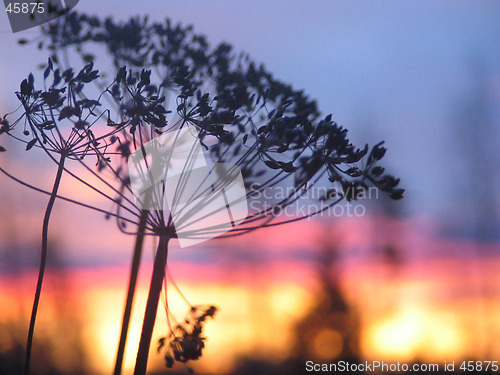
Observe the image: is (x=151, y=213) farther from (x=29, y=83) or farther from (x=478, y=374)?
(x=478, y=374)

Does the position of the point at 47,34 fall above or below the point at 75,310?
above

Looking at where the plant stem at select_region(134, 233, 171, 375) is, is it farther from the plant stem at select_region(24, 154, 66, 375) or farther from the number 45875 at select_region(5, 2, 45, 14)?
the number 45875 at select_region(5, 2, 45, 14)

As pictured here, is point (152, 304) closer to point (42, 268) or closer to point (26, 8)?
point (42, 268)

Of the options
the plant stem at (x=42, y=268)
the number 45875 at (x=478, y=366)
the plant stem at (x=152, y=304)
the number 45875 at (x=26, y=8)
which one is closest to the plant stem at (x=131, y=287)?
the plant stem at (x=152, y=304)

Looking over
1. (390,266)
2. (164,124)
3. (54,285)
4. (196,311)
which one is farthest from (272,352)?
(164,124)

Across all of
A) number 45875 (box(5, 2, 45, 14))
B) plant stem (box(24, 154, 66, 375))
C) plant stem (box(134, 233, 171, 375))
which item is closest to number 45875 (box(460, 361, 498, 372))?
plant stem (box(134, 233, 171, 375))

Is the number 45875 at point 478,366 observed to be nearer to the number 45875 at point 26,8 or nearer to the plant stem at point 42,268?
the plant stem at point 42,268
